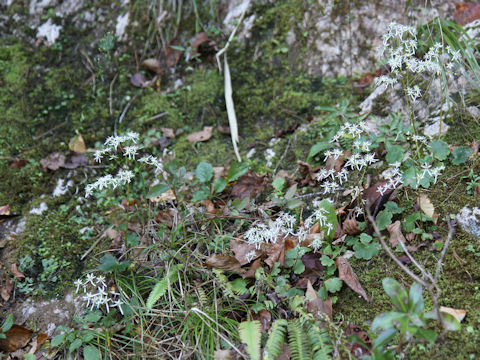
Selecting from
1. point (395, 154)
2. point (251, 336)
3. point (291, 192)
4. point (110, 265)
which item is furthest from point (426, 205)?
point (110, 265)

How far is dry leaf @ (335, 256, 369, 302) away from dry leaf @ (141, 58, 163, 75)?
2.74 meters

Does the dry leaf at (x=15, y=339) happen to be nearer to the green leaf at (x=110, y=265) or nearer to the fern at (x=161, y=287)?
the green leaf at (x=110, y=265)

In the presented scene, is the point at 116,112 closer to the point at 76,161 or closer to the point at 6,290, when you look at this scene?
the point at 76,161

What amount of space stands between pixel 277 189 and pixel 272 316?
98 centimetres

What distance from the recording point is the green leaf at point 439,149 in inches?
101

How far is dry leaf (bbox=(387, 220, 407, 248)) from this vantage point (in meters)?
2.34

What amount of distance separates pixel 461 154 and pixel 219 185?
1677 millimetres

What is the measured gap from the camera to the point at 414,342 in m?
1.79

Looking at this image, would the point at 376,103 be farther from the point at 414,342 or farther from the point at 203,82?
the point at 414,342

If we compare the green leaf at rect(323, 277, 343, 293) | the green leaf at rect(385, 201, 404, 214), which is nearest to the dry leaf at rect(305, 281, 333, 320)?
the green leaf at rect(323, 277, 343, 293)

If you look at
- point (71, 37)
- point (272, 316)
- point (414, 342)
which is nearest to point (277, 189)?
point (272, 316)

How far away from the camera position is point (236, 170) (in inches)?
122

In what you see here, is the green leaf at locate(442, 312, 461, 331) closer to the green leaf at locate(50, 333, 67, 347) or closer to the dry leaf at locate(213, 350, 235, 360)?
the dry leaf at locate(213, 350, 235, 360)

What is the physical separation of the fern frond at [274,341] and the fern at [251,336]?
0.05 metres
